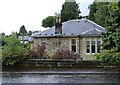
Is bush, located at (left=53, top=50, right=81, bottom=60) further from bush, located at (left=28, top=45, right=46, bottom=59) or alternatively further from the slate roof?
the slate roof

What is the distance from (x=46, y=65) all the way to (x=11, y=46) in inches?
37.8

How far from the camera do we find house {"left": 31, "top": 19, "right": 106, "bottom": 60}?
8469mm

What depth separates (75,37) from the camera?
8.82m

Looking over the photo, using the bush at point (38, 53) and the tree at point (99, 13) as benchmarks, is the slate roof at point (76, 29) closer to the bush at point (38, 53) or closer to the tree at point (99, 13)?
the tree at point (99, 13)

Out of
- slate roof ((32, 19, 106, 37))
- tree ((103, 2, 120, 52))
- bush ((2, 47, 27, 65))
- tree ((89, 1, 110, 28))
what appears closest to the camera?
bush ((2, 47, 27, 65))

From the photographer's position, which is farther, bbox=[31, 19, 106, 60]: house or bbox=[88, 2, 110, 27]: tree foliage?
bbox=[88, 2, 110, 27]: tree foliage

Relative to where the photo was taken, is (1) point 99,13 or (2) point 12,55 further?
(1) point 99,13

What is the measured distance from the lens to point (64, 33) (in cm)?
879

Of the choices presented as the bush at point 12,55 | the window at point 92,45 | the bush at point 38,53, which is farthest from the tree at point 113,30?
the window at point 92,45

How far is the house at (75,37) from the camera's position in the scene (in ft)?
27.8

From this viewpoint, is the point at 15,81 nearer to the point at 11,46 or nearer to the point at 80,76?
the point at 80,76

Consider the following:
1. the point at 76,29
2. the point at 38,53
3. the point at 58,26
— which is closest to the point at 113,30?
the point at 38,53

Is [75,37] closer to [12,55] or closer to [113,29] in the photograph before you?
[113,29]

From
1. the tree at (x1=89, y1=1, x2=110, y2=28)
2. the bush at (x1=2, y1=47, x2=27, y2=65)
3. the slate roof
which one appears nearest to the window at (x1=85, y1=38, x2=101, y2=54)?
the slate roof
